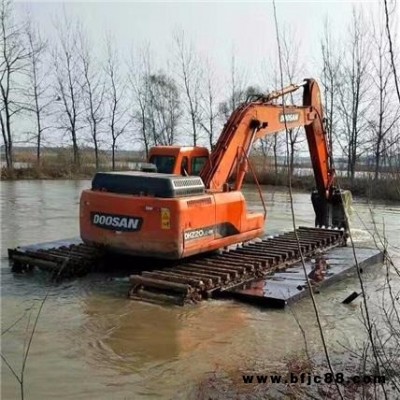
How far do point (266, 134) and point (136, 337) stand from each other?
17.7 feet

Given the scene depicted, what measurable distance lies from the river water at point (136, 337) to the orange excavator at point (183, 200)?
0.88 meters

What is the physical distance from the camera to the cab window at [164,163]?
32.3 ft

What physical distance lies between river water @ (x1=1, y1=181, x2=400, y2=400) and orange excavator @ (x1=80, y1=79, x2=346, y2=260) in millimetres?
877

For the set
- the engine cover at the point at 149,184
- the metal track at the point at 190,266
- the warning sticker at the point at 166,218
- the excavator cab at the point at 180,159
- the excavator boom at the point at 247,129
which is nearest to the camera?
the metal track at the point at 190,266

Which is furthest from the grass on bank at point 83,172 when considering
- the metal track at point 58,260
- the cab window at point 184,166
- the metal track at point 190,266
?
the metal track at point 58,260

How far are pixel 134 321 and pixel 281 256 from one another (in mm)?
3410

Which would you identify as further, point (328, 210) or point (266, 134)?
point (328, 210)

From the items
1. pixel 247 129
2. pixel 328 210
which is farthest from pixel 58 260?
pixel 328 210

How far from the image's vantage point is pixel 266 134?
10617mm

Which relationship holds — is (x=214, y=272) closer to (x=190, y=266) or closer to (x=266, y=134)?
(x=190, y=266)

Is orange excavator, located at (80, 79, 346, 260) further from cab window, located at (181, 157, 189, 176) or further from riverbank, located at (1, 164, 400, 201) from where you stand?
riverbank, located at (1, 164, 400, 201)

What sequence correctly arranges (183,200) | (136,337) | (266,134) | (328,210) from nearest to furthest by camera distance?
(136,337), (183,200), (266,134), (328,210)

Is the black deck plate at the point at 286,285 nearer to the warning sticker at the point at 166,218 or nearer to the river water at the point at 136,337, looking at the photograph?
the river water at the point at 136,337

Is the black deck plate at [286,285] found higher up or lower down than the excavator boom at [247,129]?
lower down
